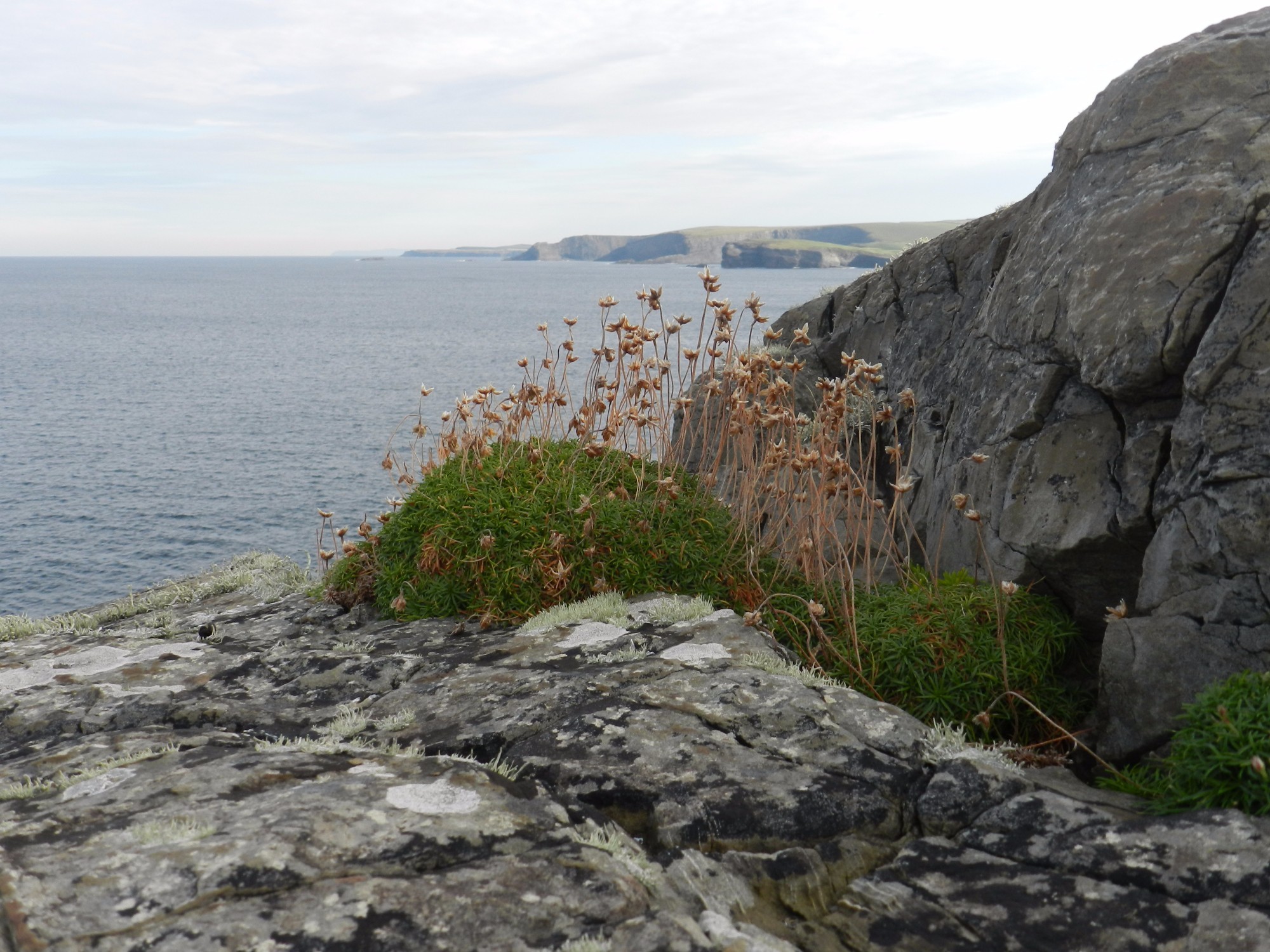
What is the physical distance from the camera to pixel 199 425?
48.1 metres

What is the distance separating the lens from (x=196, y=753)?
200 inches

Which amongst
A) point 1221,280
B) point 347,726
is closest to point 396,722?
point 347,726

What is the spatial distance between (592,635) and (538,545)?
142cm

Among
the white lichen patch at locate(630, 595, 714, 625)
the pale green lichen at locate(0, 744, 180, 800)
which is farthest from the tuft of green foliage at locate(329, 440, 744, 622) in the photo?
the pale green lichen at locate(0, 744, 180, 800)

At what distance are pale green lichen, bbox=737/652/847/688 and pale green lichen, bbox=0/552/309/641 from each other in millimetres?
5830

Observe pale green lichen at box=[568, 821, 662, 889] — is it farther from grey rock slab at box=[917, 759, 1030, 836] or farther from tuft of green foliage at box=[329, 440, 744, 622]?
tuft of green foliage at box=[329, 440, 744, 622]

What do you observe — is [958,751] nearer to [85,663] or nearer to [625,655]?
[625,655]

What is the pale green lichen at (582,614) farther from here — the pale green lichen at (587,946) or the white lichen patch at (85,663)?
the pale green lichen at (587,946)

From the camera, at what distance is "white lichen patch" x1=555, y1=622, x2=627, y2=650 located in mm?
7125

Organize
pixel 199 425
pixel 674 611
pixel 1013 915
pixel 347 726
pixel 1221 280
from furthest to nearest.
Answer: pixel 199 425
pixel 674 611
pixel 1221 280
pixel 347 726
pixel 1013 915

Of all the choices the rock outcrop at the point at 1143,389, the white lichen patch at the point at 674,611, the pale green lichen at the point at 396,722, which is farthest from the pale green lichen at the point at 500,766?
the rock outcrop at the point at 1143,389

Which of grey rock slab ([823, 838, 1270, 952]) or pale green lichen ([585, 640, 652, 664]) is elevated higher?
pale green lichen ([585, 640, 652, 664])

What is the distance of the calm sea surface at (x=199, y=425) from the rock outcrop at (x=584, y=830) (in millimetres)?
9361

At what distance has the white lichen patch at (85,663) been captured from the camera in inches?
283
